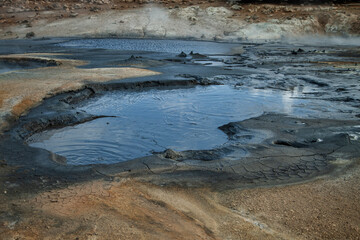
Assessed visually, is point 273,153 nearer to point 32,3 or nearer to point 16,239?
point 16,239

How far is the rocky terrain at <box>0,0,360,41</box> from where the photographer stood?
25.2 metres

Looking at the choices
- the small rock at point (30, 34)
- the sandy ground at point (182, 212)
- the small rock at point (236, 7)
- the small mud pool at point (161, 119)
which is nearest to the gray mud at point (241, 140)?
the small mud pool at point (161, 119)

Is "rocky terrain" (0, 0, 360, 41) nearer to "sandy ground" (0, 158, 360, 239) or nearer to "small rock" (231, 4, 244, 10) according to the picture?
"small rock" (231, 4, 244, 10)

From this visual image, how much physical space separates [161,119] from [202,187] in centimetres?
309

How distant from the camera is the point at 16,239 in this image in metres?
2.70

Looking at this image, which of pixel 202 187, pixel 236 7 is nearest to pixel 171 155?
pixel 202 187

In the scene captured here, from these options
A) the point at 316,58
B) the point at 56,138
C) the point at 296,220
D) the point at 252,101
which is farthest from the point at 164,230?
the point at 316,58

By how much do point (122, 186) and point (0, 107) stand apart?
3.93m

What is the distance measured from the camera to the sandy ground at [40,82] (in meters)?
6.68

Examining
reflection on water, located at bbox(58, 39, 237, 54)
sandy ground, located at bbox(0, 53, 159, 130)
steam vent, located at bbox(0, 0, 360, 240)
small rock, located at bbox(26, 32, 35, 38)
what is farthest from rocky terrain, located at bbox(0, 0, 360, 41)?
sandy ground, located at bbox(0, 53, 159, 130)

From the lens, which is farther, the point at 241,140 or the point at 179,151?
A: the point at 241,140

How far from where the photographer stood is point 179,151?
4879 millimetres

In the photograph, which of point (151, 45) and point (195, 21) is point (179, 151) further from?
point (195, 21)

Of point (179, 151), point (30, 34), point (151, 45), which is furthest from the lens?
point (30, 34)
